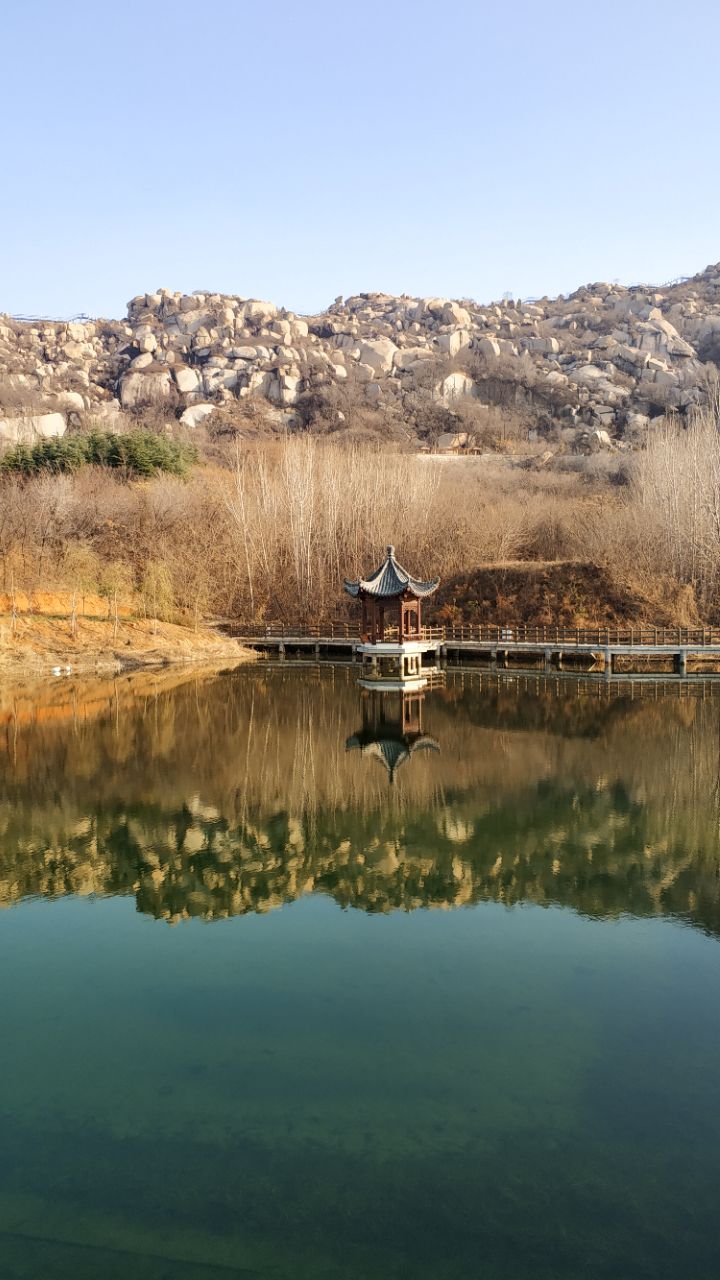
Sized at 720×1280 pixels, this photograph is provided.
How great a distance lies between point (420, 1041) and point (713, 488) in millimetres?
37622

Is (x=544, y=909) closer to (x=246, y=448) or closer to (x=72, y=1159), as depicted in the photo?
(x=72, y=1159)

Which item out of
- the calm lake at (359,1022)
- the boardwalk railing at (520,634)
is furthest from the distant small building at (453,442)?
the calm lake at (359,1022)

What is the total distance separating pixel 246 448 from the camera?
204 feet

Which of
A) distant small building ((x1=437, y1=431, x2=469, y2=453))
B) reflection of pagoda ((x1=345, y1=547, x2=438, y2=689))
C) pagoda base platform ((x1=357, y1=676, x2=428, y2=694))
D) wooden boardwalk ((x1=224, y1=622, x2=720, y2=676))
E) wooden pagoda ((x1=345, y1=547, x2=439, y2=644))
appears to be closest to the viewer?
pagoda base platform ((x1=357, y1=676, x2=428, y2=694))

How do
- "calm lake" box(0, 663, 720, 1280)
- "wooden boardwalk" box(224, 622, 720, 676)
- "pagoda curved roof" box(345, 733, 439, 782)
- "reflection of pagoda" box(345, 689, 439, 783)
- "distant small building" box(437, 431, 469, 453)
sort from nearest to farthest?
"calm lake" box(0, 663, 720, 1280)
"pagoda curved roof" box(345, 733, 439, 782)
"reflection of pagoda" box(345, 689, 439, 783)
"wooden boardwalk" box(224, 622, 720, 676)
"distant small building" box(437, 431, 469, 453)

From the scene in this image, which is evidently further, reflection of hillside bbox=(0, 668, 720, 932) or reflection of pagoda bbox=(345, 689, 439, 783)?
reflection of pagoda bbox=(345, 689, 439, 783)

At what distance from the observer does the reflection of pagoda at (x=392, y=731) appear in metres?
18.3

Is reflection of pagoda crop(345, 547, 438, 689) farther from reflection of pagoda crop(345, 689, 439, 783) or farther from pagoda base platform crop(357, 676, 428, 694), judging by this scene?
reflection of pagoda crop(345, 689, 439, 783)

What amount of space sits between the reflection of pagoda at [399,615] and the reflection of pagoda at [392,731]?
496cm

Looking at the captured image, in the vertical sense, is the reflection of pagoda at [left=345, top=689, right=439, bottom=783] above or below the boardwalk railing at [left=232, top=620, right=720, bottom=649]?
above

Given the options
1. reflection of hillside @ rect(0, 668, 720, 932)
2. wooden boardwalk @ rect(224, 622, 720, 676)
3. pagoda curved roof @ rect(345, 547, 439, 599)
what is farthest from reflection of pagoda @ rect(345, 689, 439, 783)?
wooden boardwalk @ rect(224, 622, 720, 676)

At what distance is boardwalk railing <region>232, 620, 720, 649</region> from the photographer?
34594 millimetres

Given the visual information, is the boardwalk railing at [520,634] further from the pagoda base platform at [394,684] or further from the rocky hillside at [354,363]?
the rocky hillside at [354,363]

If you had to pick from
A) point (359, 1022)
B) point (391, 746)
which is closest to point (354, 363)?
point (391, 746)
